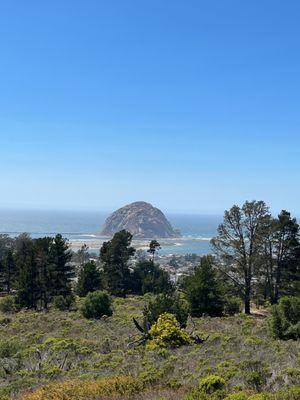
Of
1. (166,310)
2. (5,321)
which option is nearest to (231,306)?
(166,310)

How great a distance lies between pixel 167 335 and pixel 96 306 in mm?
13273

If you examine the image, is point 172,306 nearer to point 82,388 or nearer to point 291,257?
point 82,388

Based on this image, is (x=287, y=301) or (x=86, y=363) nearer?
(x=86, y=363)

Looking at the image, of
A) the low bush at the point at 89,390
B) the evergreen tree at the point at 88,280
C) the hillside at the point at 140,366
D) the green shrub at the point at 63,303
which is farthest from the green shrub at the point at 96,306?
the low bush at the point at 89,390

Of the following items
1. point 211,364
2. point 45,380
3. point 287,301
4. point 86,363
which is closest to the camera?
point 45,380

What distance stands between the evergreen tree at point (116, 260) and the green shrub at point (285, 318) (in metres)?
31.1

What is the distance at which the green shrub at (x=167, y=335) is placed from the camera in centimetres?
1736

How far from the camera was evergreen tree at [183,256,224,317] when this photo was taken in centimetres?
2872

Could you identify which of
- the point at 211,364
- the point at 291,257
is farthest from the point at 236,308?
the point at 211,364

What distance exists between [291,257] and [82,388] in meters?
24.7

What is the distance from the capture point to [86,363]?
14.3m

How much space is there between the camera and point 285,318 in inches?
733

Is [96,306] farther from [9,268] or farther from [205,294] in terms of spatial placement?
[9,268]

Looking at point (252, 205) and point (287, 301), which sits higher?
point (252, 205)
